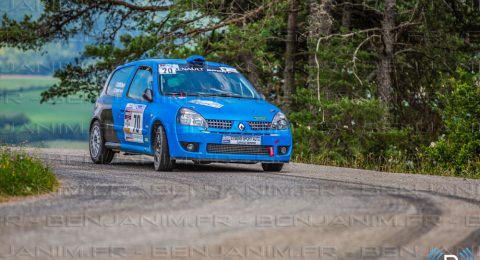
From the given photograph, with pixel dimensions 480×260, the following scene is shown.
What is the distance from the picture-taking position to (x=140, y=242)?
6910 mm

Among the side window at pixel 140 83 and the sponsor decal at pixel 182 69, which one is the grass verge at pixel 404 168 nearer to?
the sponsor decal at pixel 182 69

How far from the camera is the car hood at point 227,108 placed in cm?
1412

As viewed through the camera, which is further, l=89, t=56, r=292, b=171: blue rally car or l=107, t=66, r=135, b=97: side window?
l=107, t=66, r=135, b=97: side window

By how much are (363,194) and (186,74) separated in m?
5.64

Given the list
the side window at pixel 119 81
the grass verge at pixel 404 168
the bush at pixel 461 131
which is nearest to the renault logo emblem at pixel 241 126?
the side window at pixel 119 81

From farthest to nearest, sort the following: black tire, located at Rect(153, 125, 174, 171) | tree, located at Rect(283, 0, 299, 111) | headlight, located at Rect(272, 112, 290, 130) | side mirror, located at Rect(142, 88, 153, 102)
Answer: tree, located at Rect(283, 0, 299, 111)
side mirror, located at Rect(142, 88, 153, 102)
headlight, located at Rect(272, 112, 290, 130)
black tire, located at Rect(153, 125, 174, 171)

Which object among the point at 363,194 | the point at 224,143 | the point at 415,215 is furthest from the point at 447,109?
the point at 415,215

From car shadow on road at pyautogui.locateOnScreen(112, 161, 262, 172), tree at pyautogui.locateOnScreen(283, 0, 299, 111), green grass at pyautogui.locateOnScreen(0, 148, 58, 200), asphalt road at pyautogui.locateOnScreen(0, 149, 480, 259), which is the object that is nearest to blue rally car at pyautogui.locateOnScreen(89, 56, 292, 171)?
car shadow on road at pyautogui.locateOnScreen(112, 161, 262, 172)

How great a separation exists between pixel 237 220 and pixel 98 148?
9.16 metres

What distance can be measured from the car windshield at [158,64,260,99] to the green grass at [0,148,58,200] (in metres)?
3.96

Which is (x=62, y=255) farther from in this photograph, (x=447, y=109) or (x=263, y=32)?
(x=263, y=32)

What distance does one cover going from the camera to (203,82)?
15.4 metres

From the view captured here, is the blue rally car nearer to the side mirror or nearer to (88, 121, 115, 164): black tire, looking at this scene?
the side mirror

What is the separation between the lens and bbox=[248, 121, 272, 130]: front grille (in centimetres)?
1425
